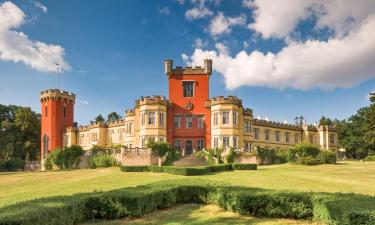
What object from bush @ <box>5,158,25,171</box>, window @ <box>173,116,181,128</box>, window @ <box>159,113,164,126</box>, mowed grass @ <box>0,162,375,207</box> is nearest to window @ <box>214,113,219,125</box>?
window @ <box>173,116,181,128</box>

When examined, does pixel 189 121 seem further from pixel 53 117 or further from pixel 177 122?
pixel 53 117

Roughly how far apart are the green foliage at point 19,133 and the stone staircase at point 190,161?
33740 millimetres

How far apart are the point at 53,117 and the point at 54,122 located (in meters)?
0.82

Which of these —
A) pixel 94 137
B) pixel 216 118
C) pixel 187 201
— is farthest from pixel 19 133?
pixel 187 201

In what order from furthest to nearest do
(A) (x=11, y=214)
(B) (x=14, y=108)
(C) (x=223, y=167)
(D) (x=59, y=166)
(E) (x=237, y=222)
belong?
1. (B) (x=14, y=108)
2. (D) (x=59, y=166)
3. (C) (x=223, y=167)
4. (E) (x=237, y=222)
5. (A) (x=11, y=214)

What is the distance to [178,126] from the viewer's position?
47.7 m

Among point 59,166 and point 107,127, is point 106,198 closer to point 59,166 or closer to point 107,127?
point 59,166

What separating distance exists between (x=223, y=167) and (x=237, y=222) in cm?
1955

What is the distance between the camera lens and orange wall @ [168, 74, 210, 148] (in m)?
47.5

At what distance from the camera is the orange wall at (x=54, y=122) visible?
57156 mm

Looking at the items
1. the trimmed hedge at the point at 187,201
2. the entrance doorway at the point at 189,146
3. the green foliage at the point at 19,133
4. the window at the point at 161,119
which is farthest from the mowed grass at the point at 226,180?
the green foliage at the point at 19,133

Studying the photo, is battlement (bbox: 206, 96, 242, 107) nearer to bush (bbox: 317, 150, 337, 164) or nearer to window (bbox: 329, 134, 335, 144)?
bush (bbox: 317, 150, 337, 164)

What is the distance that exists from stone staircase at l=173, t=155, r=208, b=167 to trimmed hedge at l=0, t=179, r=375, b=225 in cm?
2274

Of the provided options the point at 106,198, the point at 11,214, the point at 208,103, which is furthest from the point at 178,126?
the point at 11,214
